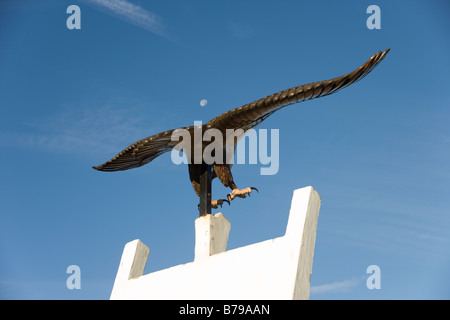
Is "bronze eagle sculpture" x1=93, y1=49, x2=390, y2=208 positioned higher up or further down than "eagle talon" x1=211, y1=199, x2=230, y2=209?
higher up

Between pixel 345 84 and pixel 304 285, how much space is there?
176 cm

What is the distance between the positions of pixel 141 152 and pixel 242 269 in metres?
2.18

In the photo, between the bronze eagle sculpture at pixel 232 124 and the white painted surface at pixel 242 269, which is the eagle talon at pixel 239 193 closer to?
the bronze eagle sculpture at pixel 232 124

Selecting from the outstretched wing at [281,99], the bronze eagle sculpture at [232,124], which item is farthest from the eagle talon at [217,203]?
the outstretched wing at [281,99]

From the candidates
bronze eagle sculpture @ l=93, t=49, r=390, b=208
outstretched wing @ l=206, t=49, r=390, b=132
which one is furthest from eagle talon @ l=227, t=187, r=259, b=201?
outstretched wing @ l=206, t=49, r=390, b=132

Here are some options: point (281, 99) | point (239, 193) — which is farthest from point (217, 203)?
point (281, 99)

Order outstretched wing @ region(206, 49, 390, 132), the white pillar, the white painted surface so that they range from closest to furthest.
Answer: the white painted surface
outstretched wing @ region(206, 49, 390, 132)
the white pillar

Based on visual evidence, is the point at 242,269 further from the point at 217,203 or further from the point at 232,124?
the point at 232,124

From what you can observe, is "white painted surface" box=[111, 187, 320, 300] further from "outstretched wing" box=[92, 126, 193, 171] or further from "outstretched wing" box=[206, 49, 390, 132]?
"outstretched wing" box=[92, 126, 193, 171]

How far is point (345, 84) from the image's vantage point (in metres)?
4.36

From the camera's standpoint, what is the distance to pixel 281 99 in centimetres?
472

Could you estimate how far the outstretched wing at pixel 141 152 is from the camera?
5652 millimetres

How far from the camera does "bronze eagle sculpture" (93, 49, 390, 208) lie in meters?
4.36
